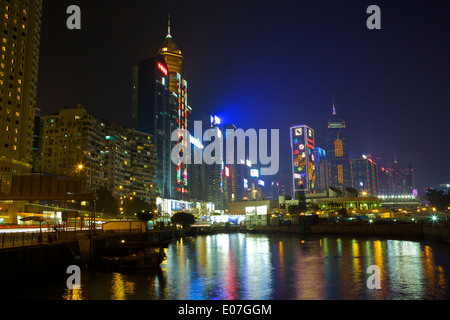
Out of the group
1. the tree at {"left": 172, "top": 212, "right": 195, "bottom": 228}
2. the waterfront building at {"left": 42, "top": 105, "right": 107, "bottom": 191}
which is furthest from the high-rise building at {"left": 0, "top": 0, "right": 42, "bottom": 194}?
the tree at {"left": 172, "top": 212, "right": 195, "bottom": 228}

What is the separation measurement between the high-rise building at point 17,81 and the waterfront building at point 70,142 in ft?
156

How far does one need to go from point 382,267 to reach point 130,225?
55.3m

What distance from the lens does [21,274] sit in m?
35.5

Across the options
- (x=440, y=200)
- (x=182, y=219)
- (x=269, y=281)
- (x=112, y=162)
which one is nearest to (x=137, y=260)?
(x=269, y=281)

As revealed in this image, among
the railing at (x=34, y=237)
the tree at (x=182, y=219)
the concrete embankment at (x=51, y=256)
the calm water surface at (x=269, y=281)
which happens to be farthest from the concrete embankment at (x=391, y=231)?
the railing at (x=34, y=237)

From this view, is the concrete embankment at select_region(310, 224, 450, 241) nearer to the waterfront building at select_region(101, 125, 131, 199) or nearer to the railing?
the railing

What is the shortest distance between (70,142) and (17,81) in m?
58.0

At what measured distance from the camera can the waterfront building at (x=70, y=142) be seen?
553 ft

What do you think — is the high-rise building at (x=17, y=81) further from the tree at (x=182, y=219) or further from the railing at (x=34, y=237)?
the railing at (x=34, y=237)

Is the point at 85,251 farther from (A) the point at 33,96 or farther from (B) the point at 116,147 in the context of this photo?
(B) the point at 116,147

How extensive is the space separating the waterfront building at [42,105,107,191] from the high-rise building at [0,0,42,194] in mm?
47631
